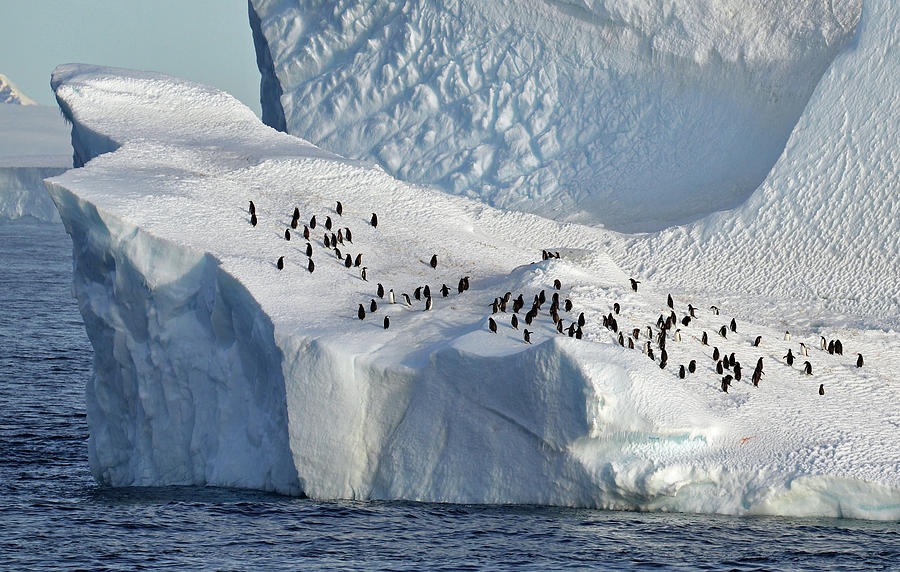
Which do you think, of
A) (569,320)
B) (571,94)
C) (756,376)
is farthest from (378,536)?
(571,94)

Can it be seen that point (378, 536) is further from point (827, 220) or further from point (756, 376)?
point (827, 220)

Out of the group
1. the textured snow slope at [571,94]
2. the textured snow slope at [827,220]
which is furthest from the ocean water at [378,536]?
the textured snow slope at [571,94]

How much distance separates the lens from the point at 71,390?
37.8 m

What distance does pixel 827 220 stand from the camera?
119 ft

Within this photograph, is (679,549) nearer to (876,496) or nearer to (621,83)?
(876,496)

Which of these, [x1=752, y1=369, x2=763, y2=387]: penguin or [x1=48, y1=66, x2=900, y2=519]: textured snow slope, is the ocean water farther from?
[x1=752, y1=369, x2=763, y2=387]: penguin

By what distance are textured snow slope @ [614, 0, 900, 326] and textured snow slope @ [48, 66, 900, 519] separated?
8.88 feet

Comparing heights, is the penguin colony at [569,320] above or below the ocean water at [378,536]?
above

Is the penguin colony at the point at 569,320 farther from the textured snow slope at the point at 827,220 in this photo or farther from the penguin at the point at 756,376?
the textured snow slope at the point at 827,220

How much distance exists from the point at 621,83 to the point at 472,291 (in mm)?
22300

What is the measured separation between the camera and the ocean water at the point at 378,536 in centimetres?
1998

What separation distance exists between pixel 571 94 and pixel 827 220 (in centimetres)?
1466

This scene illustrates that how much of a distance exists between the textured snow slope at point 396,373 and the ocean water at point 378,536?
62cm

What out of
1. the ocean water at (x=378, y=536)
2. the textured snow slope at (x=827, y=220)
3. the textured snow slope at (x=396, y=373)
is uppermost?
the textured snow slope at (x=827, y=220)
